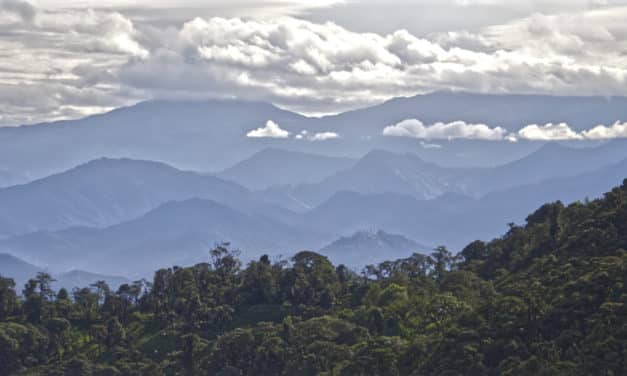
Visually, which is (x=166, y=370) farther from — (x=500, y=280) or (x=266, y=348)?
(x=500, y=280)

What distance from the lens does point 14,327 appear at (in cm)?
14338

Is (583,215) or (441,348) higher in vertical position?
(583,215)

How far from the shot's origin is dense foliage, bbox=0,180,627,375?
9838 cm

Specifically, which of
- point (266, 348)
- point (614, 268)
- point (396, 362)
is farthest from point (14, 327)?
point (614, 268)

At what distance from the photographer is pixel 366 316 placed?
136625mm

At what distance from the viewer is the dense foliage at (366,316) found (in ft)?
323

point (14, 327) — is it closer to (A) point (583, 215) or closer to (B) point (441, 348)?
(B) point (441, 348)

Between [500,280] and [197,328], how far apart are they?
146 feet

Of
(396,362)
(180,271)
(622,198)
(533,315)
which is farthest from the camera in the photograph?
(180,271)

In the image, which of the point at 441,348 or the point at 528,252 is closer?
the point at 441,348

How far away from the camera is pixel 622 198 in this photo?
141000 millimetres

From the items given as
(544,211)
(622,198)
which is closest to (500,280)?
(622,198)

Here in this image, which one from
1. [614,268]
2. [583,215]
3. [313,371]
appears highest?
[583,215]

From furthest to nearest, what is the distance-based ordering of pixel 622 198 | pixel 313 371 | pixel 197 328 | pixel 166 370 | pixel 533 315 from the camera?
pixel 197 328
pixel 622 198
pixel 166 370
pixel 313 371
pixel 533 315
